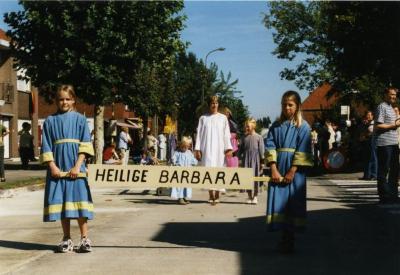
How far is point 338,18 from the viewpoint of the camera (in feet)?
90.0

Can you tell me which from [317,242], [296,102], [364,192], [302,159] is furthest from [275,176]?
[364,192]

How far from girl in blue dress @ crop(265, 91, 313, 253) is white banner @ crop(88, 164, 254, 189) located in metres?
0.48

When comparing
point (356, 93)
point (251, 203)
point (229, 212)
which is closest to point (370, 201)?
point (251, 203)

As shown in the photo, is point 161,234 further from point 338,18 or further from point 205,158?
point 338,18

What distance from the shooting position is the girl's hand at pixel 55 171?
23.0ft

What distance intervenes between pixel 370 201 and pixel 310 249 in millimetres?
5404

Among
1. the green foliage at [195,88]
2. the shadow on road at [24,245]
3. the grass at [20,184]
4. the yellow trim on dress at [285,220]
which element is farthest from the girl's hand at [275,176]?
the green foliage at [195,88]

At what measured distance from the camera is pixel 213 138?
1226cm

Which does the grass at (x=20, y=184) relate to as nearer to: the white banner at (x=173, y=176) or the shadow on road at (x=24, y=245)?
the shadow on road at (x=24, y=245)

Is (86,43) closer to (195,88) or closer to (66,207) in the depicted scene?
(66,207)

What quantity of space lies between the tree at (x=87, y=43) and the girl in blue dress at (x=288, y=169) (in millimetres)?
19466

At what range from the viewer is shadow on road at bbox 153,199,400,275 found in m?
6.22

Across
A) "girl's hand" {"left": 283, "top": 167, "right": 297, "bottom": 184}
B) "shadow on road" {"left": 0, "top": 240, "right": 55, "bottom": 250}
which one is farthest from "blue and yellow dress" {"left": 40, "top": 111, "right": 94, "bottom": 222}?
"girl's hand" {"left": 283, "top": 167, "right": 297, "bottom": 184}

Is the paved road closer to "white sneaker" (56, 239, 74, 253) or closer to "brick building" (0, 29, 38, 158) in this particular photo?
"white sneaker" (56, 239, 74, 253)
